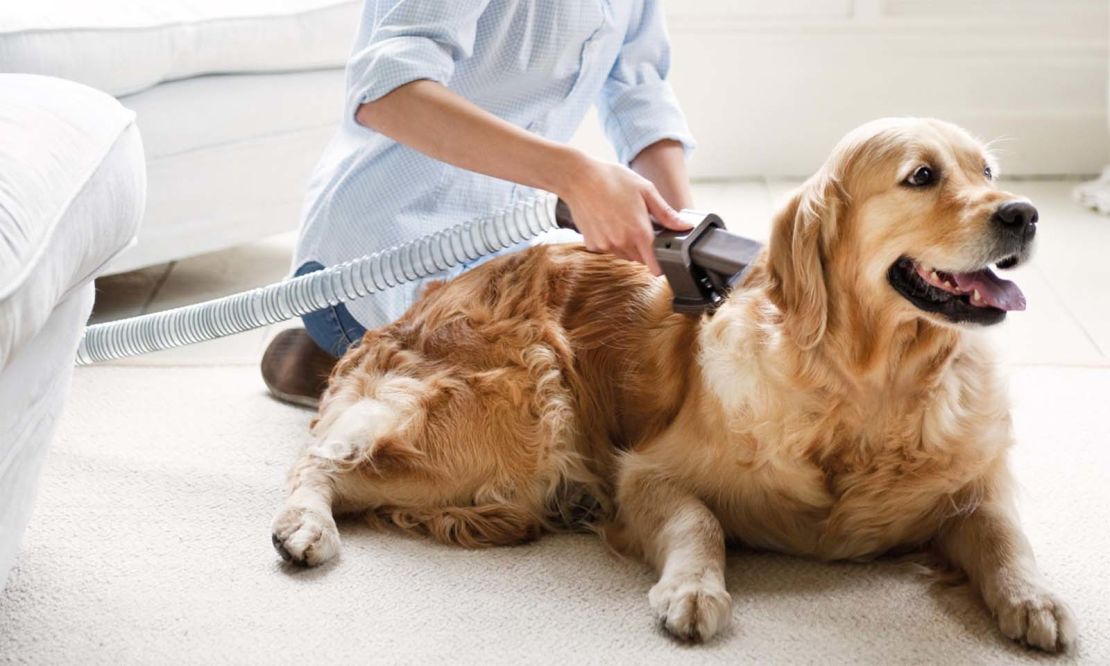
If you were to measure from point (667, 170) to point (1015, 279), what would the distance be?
1.38m

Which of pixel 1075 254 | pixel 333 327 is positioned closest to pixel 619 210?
pixel 333 327

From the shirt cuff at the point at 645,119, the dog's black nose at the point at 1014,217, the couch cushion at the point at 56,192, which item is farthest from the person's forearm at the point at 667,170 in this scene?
the couch cushion at the point at 56,192

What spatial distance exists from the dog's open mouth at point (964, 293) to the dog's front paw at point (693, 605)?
0.48 m

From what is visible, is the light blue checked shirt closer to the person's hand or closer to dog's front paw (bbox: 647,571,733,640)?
the person's hand

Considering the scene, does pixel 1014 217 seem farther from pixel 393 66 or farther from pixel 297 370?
pixel 297 370

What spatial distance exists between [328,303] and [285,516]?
0.46 metres

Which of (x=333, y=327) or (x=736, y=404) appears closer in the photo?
(x=736, y=404)

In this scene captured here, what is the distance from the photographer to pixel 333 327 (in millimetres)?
2625

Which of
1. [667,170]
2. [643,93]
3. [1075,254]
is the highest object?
[643,93]

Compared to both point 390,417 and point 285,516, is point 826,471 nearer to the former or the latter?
point 390,417

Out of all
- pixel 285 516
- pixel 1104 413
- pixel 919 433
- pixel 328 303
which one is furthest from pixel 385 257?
pixel 1104 413

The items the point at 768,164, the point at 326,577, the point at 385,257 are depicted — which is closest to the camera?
the point at 326,577

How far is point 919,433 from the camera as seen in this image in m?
1.81

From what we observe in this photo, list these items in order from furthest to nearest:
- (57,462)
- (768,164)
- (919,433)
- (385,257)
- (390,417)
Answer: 1. (768,164)
2. (57,462)
3. (385,257)
4. (390,417)
5. (919,433)
